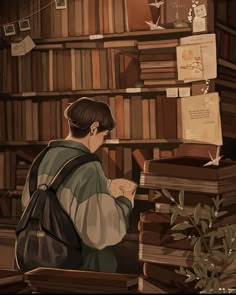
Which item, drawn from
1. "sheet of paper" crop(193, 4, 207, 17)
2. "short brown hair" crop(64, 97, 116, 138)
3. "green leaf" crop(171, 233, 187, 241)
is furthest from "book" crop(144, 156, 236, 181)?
"sheet of paper" crop(193, 4, 207, 17)

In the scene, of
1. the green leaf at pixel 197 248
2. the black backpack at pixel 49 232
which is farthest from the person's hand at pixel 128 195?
the green leaf at pixel 197 248

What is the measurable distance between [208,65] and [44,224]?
1.23 meters

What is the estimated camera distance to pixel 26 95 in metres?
3.29

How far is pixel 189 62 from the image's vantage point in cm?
300

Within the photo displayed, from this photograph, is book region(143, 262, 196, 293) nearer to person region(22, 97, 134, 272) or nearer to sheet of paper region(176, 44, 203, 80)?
person region(22, 97, 134, 272)

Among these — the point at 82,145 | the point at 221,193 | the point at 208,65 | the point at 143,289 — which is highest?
the point at 208,65

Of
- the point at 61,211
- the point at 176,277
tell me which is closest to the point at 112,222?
the point at 61,211

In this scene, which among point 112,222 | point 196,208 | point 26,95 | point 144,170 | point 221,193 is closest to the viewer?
point 196,208

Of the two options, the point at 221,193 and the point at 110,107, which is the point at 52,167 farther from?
the point at 221,193

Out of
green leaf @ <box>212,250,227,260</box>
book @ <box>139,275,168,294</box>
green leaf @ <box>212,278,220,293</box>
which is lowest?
book @ <box>139,275,168,294</box>

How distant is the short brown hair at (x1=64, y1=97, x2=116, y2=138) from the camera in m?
3.08

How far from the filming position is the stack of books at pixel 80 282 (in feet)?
8.73

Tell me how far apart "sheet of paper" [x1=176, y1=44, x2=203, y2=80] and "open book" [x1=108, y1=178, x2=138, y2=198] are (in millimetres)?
636

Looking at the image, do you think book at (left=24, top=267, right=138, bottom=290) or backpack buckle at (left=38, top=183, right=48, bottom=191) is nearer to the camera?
book at (left=24, top=267, right=138, bottom=290)
